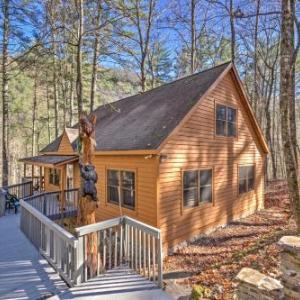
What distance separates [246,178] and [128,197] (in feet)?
19.9

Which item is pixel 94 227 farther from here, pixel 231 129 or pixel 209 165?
pixel 231 129

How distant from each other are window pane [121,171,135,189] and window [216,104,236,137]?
3966mm

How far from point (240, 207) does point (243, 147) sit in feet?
8.73

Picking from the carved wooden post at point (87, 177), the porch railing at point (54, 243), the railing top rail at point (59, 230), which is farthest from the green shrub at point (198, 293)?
the carved wooden post at point (87, 177)

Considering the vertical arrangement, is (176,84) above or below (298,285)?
above

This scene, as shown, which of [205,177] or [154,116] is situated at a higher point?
[154,116]

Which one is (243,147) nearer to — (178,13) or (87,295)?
(87,295)

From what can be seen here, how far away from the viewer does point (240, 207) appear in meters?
12.0

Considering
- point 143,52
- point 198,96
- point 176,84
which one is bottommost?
point 198,96

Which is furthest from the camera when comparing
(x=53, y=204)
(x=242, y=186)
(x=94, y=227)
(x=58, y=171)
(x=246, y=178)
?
(x=58, y=171)

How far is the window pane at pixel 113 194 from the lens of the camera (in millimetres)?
9906

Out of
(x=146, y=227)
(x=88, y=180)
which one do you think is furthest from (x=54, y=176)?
(x=146, y=227)

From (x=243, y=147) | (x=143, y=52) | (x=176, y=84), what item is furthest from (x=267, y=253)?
(x=143, y=52)

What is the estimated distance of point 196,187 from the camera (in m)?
9.51
